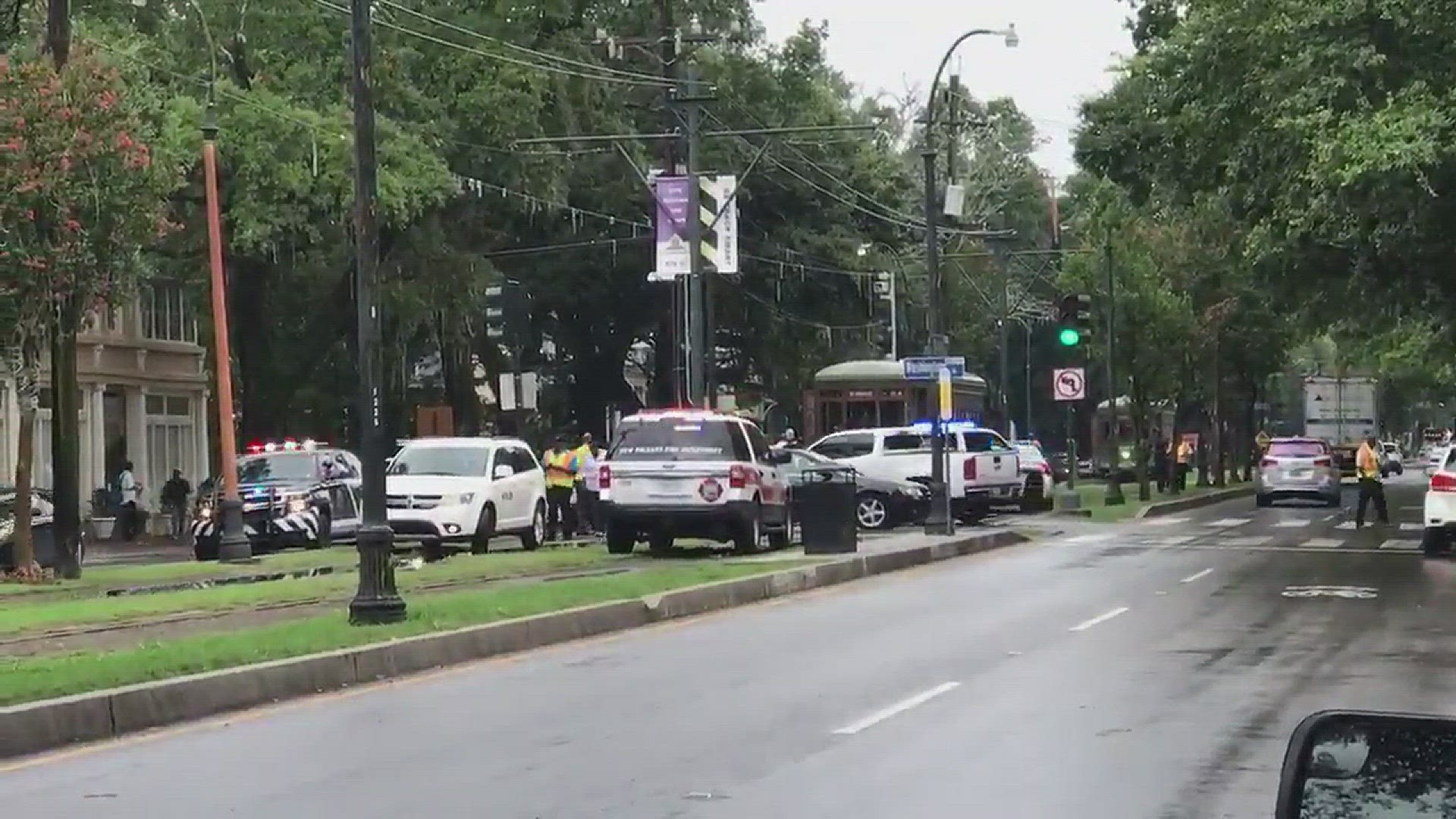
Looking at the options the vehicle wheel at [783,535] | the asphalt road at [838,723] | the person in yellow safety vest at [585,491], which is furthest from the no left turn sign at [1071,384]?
the asphalt road at [838,723]

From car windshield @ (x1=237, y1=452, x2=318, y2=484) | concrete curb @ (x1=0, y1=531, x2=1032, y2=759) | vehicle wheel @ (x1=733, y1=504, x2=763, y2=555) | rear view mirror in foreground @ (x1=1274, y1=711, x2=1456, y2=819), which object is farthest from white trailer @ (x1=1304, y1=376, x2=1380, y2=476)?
rear view mirror in foreground @ (x1=1274, y1=711, x2=1456, y2=819)

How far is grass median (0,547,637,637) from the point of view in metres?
17.8

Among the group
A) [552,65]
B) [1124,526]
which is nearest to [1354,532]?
[1124,526]

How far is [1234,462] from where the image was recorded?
267 ft

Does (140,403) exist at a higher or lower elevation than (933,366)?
higher

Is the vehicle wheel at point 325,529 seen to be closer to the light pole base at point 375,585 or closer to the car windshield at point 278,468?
the car windshield at point 278,468

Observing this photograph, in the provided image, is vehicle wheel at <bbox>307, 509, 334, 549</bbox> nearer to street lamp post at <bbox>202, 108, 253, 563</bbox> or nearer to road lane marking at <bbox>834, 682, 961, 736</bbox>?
street lamp post at <bbox>202, 108, 253, 563</bbox>

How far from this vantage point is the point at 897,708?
1254 cm

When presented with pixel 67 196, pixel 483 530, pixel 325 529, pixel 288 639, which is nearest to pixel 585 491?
pixel 325 529

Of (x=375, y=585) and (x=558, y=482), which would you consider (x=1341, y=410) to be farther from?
(x=375, y=585)

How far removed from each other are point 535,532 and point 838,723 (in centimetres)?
2051

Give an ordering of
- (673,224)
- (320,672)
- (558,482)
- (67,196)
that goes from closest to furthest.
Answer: (320,672)
(67,196)
(673,224)
(558,482)

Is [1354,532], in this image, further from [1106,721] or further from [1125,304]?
[1106,721]

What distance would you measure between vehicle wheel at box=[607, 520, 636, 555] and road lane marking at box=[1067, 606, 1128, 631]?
970cm
